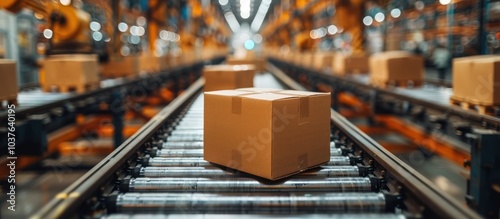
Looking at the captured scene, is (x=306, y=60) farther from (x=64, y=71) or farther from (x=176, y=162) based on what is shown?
(x=176, y=162)

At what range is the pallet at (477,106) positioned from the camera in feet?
12.9

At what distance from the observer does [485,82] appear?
401cm

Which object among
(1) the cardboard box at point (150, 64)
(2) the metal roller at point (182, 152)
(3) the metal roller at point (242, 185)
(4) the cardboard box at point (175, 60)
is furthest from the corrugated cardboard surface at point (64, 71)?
(4) the cardboard box at point (175, 60)

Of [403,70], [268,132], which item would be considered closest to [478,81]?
[403,70]

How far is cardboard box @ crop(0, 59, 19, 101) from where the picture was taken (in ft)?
13.5

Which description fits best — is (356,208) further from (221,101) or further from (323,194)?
(221,101)

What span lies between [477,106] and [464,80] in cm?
34

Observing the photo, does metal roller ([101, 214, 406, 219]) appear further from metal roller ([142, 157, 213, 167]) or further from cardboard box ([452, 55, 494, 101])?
cardboard box ([452, 55, 494, 101])

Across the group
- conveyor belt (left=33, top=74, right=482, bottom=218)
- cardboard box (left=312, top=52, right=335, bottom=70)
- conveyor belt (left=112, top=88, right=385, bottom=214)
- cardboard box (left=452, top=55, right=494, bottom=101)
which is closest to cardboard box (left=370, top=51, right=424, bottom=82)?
cardboard box (left=452, top=55, right=494, bottom=101)

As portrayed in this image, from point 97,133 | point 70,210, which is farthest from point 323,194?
point 97,133

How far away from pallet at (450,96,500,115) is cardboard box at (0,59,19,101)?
439 cm

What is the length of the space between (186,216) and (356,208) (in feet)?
2.73

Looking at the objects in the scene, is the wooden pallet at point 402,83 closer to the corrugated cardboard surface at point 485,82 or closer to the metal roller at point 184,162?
the corrugated cardboard surface at point 485,82

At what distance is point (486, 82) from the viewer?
13.1ft
